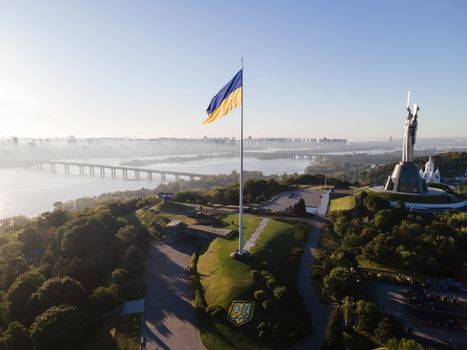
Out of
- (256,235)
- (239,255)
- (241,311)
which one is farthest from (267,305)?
(256,235)

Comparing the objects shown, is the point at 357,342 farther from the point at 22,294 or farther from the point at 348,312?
the point at 22,294

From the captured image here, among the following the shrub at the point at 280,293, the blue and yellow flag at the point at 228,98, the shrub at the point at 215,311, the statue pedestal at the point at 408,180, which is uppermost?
the blue and yellow flag at the point at 228,98

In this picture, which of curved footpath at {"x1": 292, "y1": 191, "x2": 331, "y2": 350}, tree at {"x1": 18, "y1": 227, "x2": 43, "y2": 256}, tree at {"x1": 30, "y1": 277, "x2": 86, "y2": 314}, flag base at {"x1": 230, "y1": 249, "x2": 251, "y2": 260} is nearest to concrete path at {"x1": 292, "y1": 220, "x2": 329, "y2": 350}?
curved footpath at {"x1": 292, "y1": 191, "x2": 331, "y2": 350}

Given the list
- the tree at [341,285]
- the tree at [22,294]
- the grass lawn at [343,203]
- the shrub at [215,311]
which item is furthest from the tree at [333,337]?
the grass lawn at [343,203]

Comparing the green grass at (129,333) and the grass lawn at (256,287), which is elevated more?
the grass lawn at (256,287)

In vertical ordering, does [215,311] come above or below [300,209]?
below

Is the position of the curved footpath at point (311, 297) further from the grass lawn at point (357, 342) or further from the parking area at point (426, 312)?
the parking area at point (426, 312)
